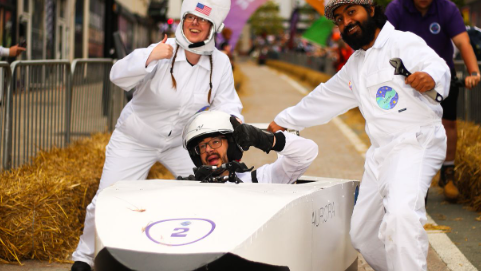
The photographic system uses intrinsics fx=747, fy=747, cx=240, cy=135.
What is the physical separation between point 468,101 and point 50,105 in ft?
17.6

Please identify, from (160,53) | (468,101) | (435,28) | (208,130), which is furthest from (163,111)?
(468,101)

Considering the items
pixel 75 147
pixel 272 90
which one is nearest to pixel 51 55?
pixel 272 90

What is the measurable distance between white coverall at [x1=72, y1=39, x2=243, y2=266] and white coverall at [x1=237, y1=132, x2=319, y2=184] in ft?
1.48

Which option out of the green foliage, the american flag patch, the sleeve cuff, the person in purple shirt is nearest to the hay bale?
the person in purple shirt

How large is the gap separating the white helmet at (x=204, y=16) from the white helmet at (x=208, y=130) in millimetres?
644

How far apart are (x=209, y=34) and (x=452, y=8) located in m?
2.46

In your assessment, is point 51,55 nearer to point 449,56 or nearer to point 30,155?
point 30,155

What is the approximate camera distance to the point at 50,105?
25.7 ft

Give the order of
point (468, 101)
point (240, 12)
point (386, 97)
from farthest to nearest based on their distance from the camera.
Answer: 1. point (240, 12)
2. point (468, 101)
3. point (386, 97)

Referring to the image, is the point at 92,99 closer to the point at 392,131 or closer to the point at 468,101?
the point at 468,101

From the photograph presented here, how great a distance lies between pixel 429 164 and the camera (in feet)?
13.7

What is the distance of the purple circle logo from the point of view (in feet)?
9.84

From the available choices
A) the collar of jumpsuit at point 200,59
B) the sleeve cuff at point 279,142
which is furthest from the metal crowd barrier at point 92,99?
the sleeve cuff at point 279,142

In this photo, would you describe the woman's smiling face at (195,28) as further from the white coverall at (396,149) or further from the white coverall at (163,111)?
the white coverall at (396,149)
